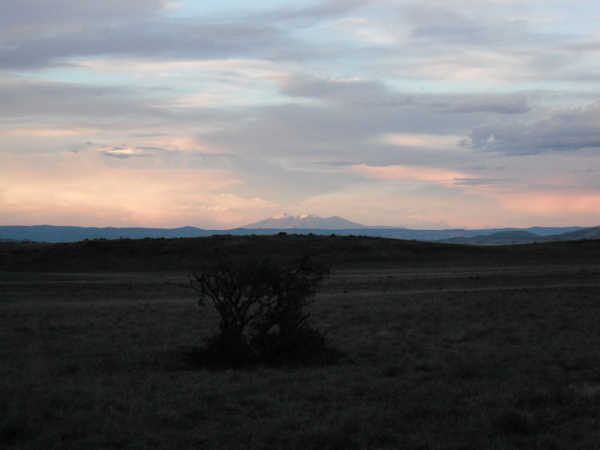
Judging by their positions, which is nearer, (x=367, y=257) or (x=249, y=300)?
(x=249, y=300)

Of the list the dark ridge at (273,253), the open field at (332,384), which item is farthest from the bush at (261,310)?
the dark ridge at (273,253)

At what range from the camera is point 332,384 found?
12000 mm

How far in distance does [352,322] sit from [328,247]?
5006 cm

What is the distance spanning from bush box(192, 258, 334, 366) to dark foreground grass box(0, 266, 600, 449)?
743mm

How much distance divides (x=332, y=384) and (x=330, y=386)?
11.3 inches

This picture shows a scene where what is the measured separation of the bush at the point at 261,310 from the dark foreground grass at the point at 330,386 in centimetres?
74

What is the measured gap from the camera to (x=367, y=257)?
68.9m

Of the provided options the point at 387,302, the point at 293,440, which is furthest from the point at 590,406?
the point at 387,302

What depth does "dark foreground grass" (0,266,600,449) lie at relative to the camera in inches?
332

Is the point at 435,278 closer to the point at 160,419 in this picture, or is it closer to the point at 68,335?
the point at 68,335

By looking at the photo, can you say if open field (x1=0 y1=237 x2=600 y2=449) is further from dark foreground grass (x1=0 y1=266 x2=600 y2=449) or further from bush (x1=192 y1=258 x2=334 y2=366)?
bush (x1=192 y1=258 x2=334 y2=366)

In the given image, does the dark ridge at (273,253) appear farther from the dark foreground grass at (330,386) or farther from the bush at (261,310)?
the bush at (261,310)

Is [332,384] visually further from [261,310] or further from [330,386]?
[261,310]

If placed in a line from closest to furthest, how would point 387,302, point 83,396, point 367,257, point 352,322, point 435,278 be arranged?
1. point 83,396
2. point 352,322
3. point 387,302
4. point 435,278
5. point 367,257
